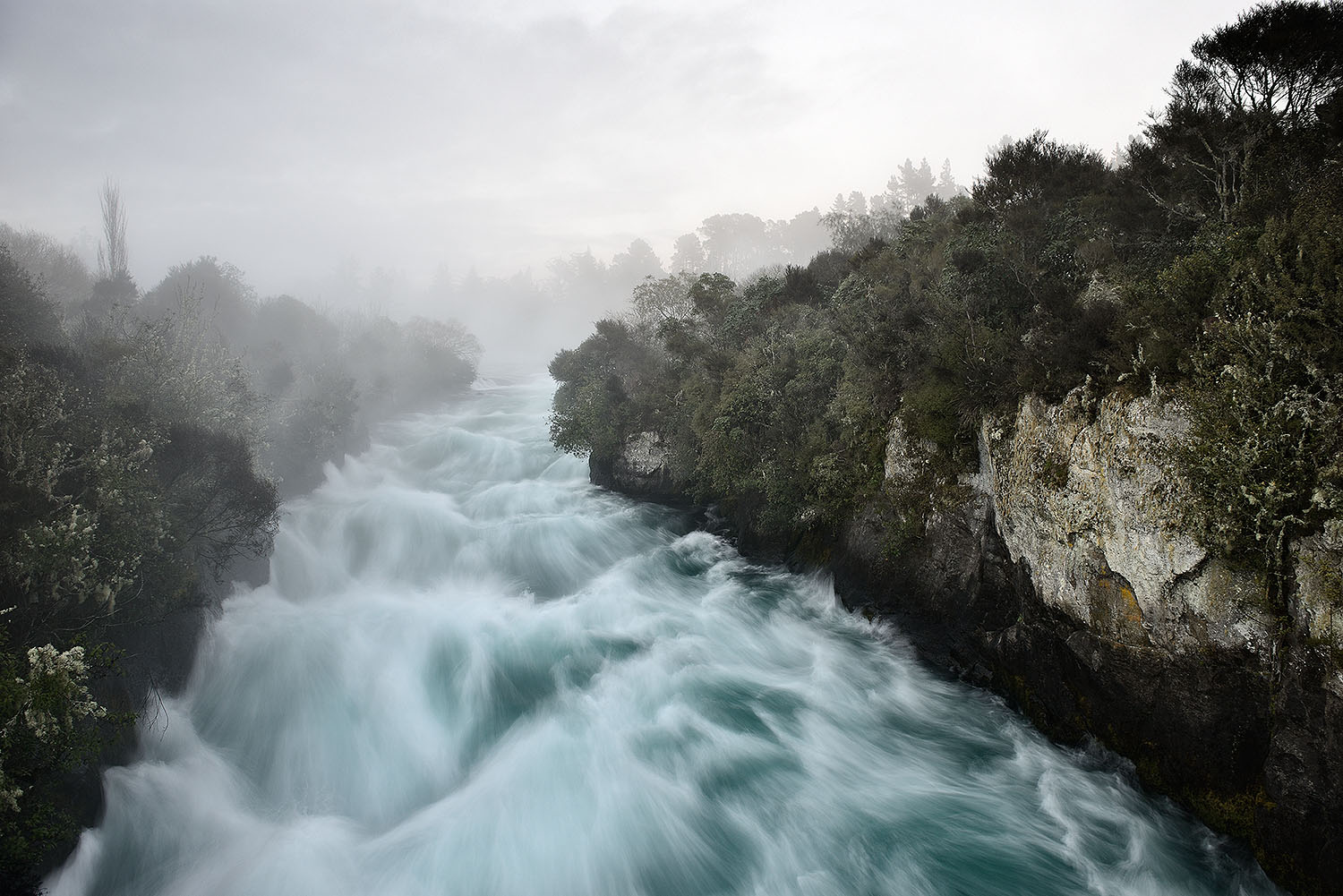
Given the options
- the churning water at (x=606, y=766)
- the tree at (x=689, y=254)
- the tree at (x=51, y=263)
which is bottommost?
the churning water at (x=606, y=766)

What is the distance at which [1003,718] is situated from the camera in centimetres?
1257

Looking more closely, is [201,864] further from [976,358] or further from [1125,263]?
[1125,263]

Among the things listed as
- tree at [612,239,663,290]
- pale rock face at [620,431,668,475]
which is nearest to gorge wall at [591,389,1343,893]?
pale rock face at [620,431,668,475]

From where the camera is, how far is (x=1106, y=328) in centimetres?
1100

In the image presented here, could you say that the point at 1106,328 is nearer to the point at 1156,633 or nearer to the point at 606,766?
the point at 1156,633

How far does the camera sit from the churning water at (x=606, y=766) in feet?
33.2

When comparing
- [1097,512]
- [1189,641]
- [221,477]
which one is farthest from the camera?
[221,477]

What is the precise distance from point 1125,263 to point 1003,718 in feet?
33.7

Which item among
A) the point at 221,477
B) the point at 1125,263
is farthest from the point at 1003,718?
the point at 221,477

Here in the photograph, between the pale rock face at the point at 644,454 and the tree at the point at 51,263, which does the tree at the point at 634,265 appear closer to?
the tree at the point at 51,263

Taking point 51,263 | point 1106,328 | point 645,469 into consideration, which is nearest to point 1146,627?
point 1106,328

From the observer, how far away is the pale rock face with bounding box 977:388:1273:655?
877 cm

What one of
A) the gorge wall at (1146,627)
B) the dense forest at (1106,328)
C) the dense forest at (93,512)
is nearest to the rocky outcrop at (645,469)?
the dense forest at (1106,328)

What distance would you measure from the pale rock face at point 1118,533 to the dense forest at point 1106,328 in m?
0.36
